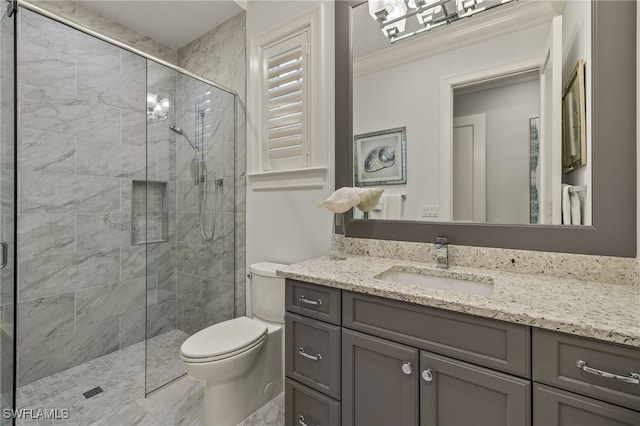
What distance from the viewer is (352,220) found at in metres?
1.69

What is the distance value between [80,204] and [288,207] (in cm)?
152

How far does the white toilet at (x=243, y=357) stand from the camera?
1.41 m

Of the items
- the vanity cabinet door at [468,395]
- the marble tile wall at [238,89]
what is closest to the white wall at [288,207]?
the marble tile wall at [238,89]

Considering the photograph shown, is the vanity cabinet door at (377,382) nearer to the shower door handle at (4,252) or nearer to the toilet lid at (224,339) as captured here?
the toilet lid at (224,339)

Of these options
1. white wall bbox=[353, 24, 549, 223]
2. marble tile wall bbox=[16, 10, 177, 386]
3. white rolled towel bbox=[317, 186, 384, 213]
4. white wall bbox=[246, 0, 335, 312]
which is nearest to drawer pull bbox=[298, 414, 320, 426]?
white wall bbox=[246, 0, 335, 312]

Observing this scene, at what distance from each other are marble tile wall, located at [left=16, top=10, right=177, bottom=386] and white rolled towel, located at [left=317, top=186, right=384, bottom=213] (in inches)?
54.3

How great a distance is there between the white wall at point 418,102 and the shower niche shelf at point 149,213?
1.63m

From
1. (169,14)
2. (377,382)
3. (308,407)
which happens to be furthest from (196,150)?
(377,382)

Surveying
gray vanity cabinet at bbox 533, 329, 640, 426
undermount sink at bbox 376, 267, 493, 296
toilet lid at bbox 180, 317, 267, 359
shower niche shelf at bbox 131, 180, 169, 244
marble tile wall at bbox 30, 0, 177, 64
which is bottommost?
toilet lid at bbox 180, 317, 267, 359

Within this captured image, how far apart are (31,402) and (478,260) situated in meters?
2.59

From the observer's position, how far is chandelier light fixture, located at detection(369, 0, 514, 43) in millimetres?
1359

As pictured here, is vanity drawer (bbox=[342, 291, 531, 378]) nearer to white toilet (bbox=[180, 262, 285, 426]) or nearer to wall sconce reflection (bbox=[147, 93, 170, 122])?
white toilet (bbox=[180, 262, 285, 426])

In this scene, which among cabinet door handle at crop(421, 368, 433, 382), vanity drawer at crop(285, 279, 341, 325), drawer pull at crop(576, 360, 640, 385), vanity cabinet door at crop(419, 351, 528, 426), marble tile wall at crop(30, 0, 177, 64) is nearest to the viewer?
drawer pull at crop(576, 360, 640, 385)

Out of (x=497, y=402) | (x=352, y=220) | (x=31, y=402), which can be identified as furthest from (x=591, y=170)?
(x=31, y=402)
